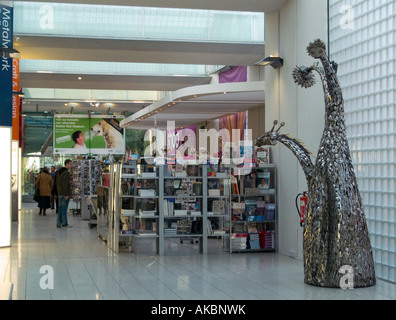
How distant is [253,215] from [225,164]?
1021 millimetres

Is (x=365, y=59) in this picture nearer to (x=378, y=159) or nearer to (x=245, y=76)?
(x=378, y=159)

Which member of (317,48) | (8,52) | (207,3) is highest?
(207,3)

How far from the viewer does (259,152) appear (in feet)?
35.3

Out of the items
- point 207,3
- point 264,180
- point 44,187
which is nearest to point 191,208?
point 264,180

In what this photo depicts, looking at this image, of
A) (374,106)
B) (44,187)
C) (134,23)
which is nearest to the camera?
(374,106)

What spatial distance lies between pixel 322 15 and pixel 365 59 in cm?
142

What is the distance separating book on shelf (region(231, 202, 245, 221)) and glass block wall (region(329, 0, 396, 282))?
287cm

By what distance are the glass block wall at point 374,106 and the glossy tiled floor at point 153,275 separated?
2.17 ft

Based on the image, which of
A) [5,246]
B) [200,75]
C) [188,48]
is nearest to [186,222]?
[5,246]

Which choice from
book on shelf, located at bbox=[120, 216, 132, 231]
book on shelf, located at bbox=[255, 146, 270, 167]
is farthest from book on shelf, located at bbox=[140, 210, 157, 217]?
book on shelf, located at bbox=[255, 146, 270, 167]

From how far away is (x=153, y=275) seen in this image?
795 centimetres

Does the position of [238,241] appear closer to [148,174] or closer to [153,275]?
[148,174]

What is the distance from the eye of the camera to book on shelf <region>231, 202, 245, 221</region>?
34.2 feet

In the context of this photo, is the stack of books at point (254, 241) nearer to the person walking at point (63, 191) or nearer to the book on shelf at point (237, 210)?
the book on shelf at point (237, 210)
